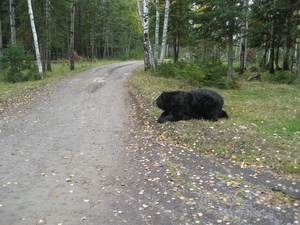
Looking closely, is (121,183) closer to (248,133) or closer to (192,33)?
(248,133)

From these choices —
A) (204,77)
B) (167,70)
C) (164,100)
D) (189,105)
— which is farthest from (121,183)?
(167,70)

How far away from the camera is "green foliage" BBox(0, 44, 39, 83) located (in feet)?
63.0

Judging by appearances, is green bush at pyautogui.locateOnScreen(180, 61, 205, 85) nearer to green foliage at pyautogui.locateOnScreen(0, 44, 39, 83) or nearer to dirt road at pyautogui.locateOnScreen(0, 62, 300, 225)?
dirt road at pyautogui.locateOnScreen(0, 62, 300, 225)

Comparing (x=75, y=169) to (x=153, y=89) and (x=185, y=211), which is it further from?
(x=153, y=89)

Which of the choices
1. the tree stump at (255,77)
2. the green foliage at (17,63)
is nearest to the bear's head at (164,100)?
the tree stump at (255,77)

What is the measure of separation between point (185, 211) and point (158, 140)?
348cm

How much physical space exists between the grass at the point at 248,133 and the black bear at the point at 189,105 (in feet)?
1.13

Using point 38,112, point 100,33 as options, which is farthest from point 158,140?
point 100,33

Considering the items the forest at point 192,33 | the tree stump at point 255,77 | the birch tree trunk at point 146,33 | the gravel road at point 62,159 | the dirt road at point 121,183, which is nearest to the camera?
the dirt road at point 121,183

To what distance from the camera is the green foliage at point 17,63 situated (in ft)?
63.0

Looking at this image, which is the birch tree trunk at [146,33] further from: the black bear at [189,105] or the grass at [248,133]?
the black bear at [189,105]

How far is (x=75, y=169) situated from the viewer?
6414 mm

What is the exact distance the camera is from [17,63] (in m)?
19.9

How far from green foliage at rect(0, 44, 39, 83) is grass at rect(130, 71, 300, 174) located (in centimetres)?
1142
